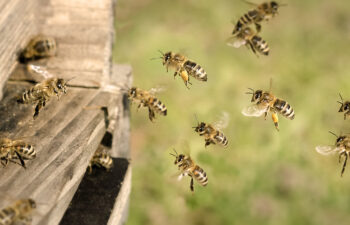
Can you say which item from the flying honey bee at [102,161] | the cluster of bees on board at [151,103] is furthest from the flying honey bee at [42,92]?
the flying honey bee at [102,161]

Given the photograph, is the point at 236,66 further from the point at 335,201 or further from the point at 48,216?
the point at 48,216

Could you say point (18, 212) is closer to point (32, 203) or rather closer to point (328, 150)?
point (32, 203)

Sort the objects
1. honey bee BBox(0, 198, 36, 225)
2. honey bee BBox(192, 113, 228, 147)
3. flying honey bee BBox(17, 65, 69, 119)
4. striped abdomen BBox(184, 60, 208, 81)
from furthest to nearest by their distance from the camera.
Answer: honey bee BBox(192, 113, 228, 147) → striped abdomen BBox(184, 60, 208, 81) → flying honey bee BBox(17, 65, 69, 119) → honey bee BBox(0, 198, 36, 225)

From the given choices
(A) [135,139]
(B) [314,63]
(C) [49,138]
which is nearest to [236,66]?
(B) [314,63]

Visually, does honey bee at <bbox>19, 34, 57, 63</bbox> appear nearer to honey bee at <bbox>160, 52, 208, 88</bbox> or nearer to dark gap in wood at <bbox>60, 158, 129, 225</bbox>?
dark gap in wood at <bbox>60, 158, 129, 225</bbox>

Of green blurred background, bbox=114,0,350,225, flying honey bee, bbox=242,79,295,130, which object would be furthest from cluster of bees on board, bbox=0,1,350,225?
green blurred background, bbox=114,0,350,225

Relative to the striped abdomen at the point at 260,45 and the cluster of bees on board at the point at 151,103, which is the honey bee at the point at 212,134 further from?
the striped abdomen at the point at 260,45

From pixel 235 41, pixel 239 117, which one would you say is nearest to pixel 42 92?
pixel 235 41
